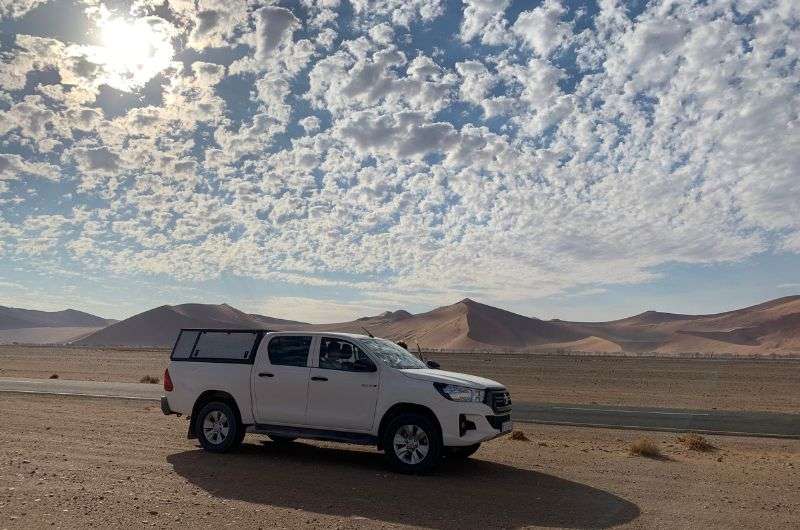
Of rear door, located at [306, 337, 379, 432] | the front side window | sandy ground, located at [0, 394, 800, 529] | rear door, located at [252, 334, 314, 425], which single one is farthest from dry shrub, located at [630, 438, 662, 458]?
rear door, located at [252, 334, 314, 425]

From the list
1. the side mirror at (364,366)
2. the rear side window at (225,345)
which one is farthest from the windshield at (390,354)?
the rear side window at (225,345)

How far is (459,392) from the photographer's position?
32.8 ft

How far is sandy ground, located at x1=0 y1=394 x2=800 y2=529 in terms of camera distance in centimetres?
748

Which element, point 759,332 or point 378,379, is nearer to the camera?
point 378,379

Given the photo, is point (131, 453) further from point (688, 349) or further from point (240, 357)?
point (688, 349)

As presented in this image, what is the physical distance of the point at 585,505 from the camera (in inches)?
329

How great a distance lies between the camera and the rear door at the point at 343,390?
408 inches

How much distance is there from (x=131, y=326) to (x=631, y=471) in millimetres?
198901

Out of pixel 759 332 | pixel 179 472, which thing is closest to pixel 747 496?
pixel 179 472

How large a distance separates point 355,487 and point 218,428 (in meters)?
3.58

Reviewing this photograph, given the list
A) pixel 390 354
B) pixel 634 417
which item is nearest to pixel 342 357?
pixel 390 354

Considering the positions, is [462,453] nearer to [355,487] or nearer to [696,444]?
[355,487]

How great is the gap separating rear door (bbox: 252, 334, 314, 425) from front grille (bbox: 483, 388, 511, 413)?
284cm

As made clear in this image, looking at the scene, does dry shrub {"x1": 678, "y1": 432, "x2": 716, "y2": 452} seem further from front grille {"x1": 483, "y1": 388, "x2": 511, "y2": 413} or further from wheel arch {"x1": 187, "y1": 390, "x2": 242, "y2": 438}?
wheel arch {"x1": 187, "y1": 390, "x2": 242, "y2": 438}
